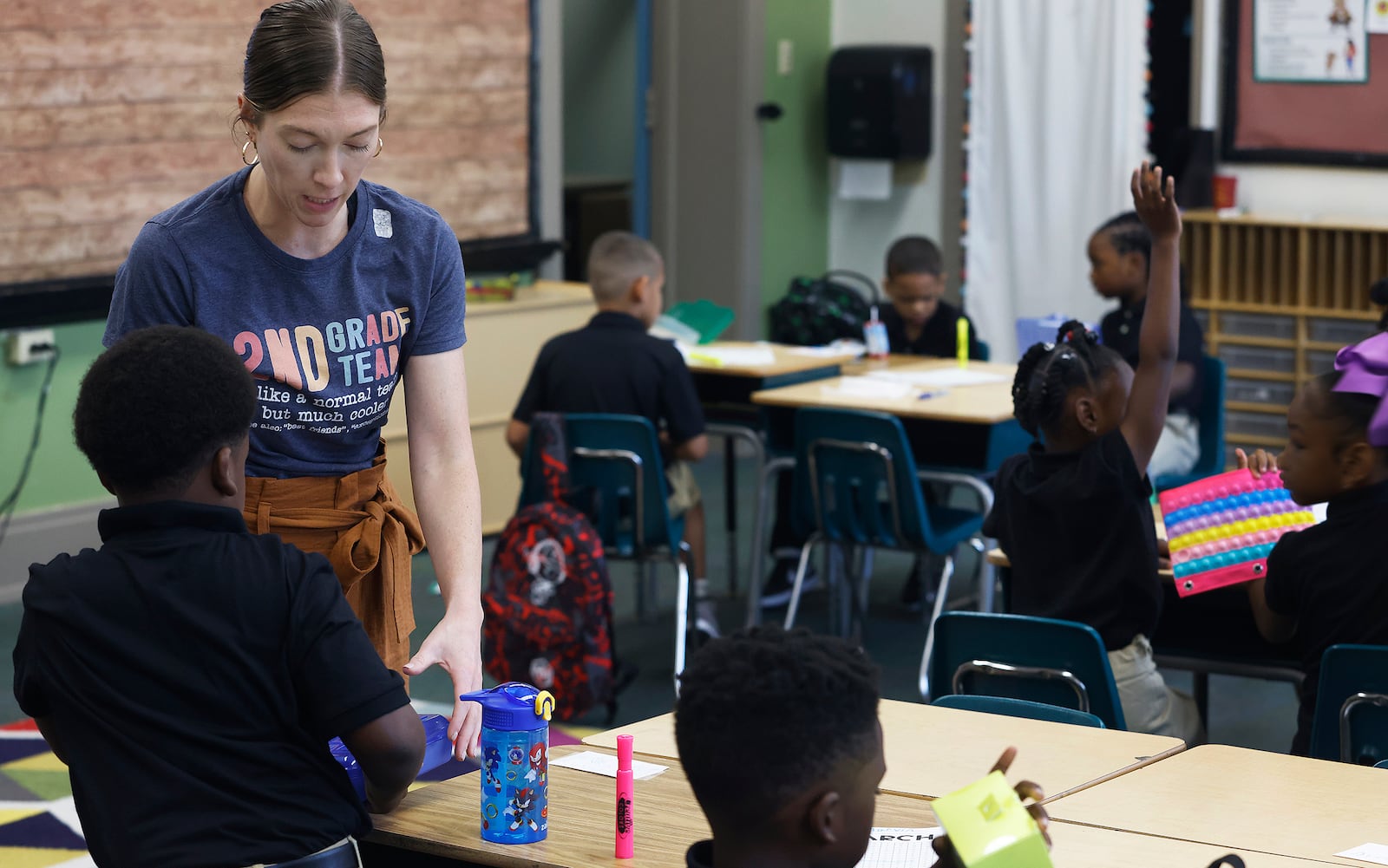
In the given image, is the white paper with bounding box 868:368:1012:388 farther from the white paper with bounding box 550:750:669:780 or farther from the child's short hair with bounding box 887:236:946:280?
the white paper with bounding box 550:750:669:780

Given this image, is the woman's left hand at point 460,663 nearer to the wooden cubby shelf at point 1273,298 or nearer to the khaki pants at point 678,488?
the khaki pants at point 678,488

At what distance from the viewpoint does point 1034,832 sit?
138 cm

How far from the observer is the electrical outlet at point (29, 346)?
5273 millimetres

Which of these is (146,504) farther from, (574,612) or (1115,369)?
(574,612)

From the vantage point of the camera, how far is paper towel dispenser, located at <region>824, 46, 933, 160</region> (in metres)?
7.93

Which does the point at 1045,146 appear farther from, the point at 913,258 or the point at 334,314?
the point at 334,314

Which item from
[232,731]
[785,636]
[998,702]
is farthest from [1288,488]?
[232,731]

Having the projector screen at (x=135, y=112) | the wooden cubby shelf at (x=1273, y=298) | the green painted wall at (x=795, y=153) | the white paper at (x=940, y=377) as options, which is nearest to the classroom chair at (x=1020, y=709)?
the white paper at (x=940, y=377)

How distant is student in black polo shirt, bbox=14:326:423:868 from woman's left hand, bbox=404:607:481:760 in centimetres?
21

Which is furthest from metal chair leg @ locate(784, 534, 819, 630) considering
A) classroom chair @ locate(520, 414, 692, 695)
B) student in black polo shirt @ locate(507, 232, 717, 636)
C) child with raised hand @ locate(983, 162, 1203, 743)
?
child with raised hand @ locate(983, 162, 1203, 743)

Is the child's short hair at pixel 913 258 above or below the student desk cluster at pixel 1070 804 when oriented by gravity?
above

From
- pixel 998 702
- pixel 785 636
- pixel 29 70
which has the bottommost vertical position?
pixel 998 702

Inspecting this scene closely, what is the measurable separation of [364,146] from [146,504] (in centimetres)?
47

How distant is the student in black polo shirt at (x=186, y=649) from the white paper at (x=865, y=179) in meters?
6.80
